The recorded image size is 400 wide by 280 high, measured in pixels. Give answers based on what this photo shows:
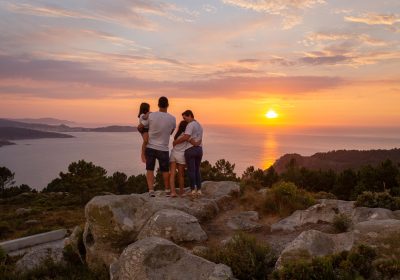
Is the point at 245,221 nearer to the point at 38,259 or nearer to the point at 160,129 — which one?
the point at 160,129

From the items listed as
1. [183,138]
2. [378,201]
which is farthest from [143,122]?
[378,201]

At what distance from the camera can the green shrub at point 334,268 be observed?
6.27 m

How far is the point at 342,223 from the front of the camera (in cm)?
898

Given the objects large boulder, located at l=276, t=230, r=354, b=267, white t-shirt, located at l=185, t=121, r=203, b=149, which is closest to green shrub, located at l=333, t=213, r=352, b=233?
large boulder, located at l=276, t=230, r=354, b=267

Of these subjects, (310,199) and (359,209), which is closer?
(359,209)

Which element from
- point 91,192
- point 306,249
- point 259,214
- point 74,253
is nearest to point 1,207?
point 91,192

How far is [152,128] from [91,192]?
46418 millimetres

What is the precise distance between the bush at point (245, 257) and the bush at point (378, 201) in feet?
17.8

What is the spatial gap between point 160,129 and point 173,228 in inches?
123

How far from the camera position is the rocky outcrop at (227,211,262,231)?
1077 centimetres

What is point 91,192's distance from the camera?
178ft

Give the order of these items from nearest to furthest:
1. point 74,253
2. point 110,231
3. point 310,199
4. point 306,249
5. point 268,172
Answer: point 306,249 → point 110,231 → point 74,253 → point 310,199 → point 268,172

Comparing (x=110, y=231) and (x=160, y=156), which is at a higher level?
(x=160, y=156)

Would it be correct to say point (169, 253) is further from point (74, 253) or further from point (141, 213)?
point (74, 253)
